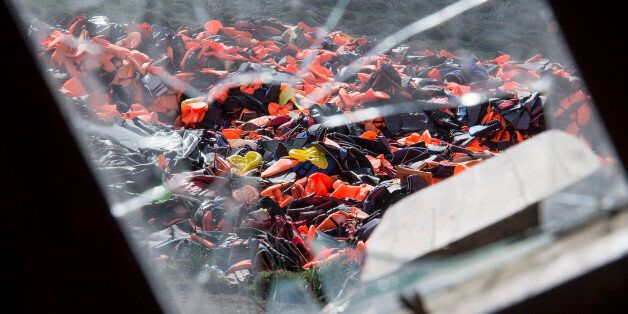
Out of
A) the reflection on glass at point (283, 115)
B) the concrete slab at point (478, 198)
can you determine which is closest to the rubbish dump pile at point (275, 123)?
the reflection on glass at point (283, 115)

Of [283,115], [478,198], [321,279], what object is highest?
[478,198]

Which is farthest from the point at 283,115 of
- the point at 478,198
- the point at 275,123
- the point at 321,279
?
the point at 478,198

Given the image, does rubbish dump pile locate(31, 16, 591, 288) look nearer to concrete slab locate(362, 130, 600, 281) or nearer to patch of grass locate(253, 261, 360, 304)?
patch of grass locate(253, 261, 360, 304)

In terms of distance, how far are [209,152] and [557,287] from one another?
4.95m

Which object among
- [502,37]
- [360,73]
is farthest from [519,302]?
[502,37]

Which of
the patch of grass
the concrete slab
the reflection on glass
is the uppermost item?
the concrete slab

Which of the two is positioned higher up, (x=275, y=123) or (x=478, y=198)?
(x=478, y=198)

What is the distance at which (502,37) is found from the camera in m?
8.55

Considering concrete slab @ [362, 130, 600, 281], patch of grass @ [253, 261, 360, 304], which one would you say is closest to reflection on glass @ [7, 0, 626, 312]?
patch of grass @ [253, 261, 360, 304]

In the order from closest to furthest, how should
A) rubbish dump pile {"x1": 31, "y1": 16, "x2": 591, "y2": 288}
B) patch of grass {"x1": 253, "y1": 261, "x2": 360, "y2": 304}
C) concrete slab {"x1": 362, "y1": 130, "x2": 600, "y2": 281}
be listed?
concrete slab {"x1": 362, "y1": 130, "x2": 600, "y2": 281} → patch of grass {"x1": 253, "y1": 261, "x2": 360, "y2": 304} → rubbish dump pile {"x1": 31, "y1": 16, "x2": 591, "y2": 288}

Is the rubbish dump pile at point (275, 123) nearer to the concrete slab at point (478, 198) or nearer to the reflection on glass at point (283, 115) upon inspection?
the reflection on glass at point (283, 115)

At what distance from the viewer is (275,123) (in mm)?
5906

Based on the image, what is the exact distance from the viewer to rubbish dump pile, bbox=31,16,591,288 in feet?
13.6

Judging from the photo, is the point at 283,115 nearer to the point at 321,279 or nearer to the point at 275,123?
the point at 275,123
